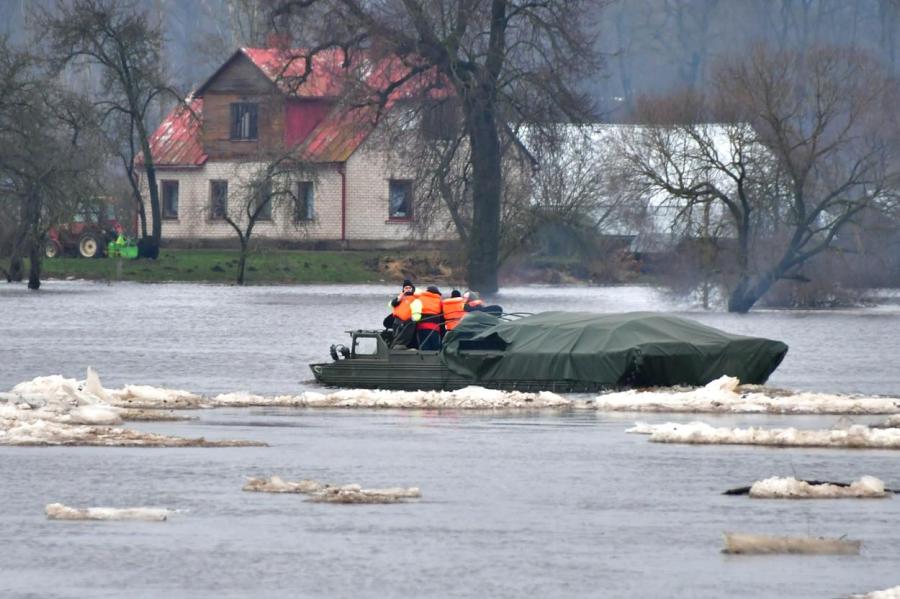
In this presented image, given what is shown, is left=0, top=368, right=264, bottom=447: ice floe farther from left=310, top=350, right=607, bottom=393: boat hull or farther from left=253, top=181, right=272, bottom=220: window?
left=253, top=181, right=272, bottom=220: window

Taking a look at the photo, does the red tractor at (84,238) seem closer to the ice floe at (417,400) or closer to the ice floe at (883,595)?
the ice floe at (417,400)

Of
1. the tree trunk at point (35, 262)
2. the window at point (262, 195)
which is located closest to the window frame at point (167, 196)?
the window at point (262, 195)

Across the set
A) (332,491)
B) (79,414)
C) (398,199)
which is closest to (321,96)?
(398,199)

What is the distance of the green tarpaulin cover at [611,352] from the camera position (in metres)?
32.2

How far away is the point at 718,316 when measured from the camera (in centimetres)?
6331

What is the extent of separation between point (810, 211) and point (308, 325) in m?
16.9

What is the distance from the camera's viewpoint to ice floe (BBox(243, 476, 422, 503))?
19.8 meters

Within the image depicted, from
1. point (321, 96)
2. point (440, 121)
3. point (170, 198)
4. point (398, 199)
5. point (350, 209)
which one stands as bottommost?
point (350, 209)

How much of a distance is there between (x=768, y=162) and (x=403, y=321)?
34.0 m

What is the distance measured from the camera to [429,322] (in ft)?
111

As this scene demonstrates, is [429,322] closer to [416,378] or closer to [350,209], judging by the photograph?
[416,378]

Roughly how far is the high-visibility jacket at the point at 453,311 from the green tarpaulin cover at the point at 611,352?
500 millimetres

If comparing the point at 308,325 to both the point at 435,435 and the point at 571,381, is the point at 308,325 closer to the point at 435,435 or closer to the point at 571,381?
the point at 571,381

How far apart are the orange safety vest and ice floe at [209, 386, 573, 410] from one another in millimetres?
1873
